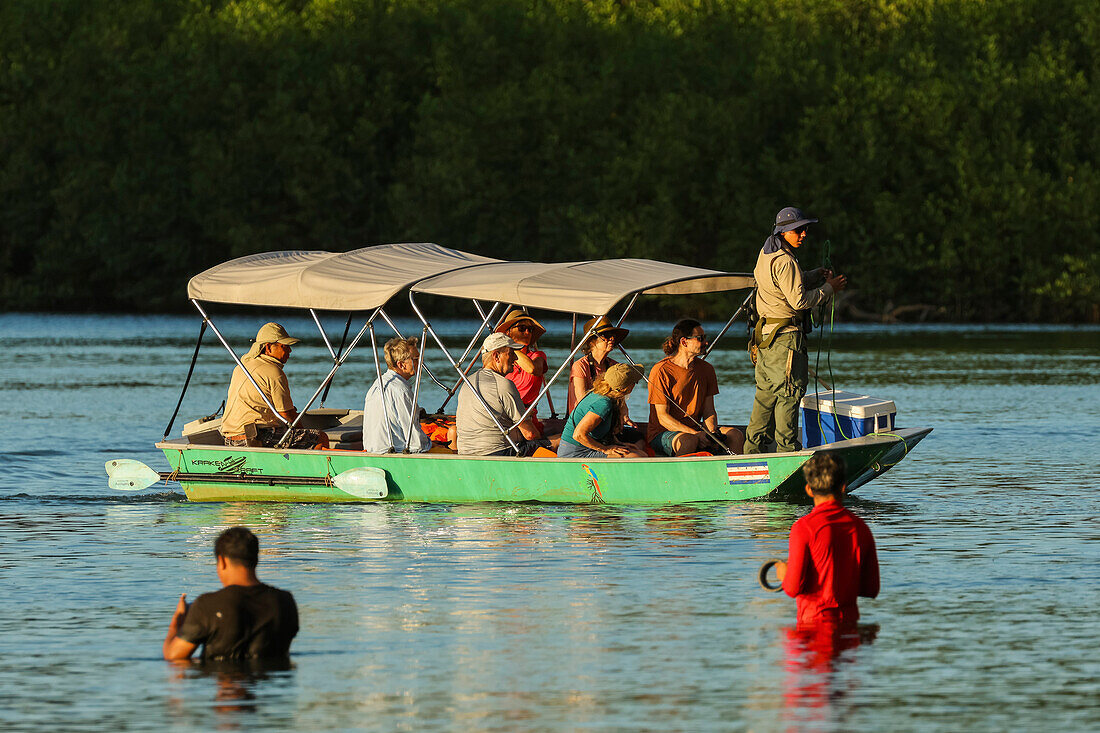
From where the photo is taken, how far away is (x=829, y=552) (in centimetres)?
951

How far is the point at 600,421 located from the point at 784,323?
5.82ft

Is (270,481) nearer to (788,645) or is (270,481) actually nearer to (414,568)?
(414,568)

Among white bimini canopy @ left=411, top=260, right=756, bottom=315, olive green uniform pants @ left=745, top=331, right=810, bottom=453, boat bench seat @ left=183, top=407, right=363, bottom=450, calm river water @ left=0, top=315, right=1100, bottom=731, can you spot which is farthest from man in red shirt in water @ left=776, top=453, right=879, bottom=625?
boat bench seat @ left=183, top=407, right=363, bottom=450

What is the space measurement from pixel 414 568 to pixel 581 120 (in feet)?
195

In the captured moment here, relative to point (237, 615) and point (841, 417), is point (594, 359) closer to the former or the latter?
point (841, 417)

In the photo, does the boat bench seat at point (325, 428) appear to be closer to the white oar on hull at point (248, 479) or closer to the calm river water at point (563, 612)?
the white oar on hull at point (248, 479)

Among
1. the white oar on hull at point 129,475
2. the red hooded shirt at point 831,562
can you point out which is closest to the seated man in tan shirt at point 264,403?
the white oar on hull at point 129,475

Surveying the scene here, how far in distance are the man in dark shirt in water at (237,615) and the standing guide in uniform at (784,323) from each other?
21.6 ft

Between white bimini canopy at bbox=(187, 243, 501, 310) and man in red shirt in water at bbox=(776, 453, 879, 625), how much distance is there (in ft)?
23.0

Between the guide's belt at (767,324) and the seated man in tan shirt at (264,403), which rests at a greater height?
the guide's belt at (767,324)

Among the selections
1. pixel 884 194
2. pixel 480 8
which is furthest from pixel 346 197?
pixel 884 194

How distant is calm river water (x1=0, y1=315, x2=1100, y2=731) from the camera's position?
8.99 meters

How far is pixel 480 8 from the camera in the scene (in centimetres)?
7562

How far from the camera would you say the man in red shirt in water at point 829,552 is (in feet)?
30.7
